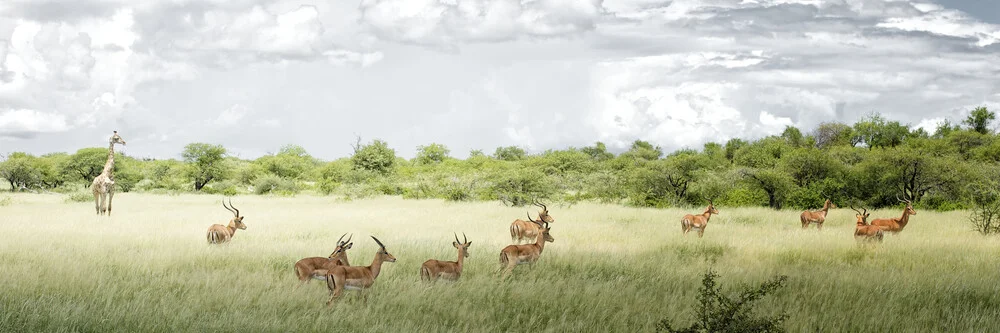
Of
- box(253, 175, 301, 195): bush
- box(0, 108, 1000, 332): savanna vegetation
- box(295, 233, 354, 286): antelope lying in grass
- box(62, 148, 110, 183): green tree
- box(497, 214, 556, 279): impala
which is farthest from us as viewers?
box(62, 148, 110, 183): green tree

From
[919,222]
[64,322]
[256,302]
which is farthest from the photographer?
[919,222]

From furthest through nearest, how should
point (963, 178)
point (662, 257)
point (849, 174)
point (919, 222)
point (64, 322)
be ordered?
point (849, 174), point (963, 178), point (919, 222), point (662, 257), point (64, 322)

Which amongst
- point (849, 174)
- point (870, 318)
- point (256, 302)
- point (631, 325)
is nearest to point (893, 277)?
point (870, 318)

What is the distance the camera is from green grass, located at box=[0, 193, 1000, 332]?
796cm

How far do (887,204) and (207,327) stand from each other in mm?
34666

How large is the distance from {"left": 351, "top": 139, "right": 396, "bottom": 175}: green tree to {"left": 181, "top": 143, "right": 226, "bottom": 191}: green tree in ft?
44.2

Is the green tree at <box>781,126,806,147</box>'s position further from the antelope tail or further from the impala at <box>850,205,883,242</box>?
the antelope tail

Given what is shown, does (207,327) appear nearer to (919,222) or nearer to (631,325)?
(631,325)

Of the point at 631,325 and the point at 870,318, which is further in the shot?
the point at 870,318

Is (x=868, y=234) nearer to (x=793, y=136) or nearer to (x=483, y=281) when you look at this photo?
(x=483, y=281)

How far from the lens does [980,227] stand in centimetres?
2002

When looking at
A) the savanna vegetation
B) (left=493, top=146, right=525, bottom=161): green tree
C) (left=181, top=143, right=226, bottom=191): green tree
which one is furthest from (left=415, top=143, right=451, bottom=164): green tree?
the savanna vegetation

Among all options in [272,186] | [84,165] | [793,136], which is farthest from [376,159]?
[793,136]

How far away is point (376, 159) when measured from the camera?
216ft
